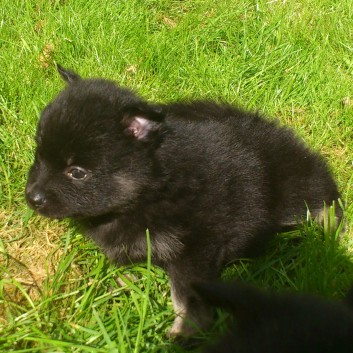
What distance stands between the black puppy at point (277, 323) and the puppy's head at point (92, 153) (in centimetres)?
120

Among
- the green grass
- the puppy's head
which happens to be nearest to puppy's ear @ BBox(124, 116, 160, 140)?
the puppy's head

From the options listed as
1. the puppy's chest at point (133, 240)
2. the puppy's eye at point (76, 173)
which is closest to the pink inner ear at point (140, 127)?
the puppy's eye at point (76, 173)

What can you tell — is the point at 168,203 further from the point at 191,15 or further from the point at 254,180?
the point at 191,15

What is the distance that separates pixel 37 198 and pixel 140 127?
712 mm

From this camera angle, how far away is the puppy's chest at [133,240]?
343 centimetres

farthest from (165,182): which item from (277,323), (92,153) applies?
(277,323)

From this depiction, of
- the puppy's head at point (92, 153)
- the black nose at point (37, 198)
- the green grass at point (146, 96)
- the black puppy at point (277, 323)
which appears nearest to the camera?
the black puppy at point (277, 323)

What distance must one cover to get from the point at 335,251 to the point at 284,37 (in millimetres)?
2613

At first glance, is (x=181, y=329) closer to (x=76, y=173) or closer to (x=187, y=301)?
(x=187, y=301)

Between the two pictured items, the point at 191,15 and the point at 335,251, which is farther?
the point at 191,15

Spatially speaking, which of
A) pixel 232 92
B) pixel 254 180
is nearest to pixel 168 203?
pixel 254 180

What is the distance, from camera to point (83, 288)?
3.51 m

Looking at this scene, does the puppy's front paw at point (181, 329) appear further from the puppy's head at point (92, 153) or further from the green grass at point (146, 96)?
the puppy's head at point (92, 153)

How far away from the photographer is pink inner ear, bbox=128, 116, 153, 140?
10.6 feet
